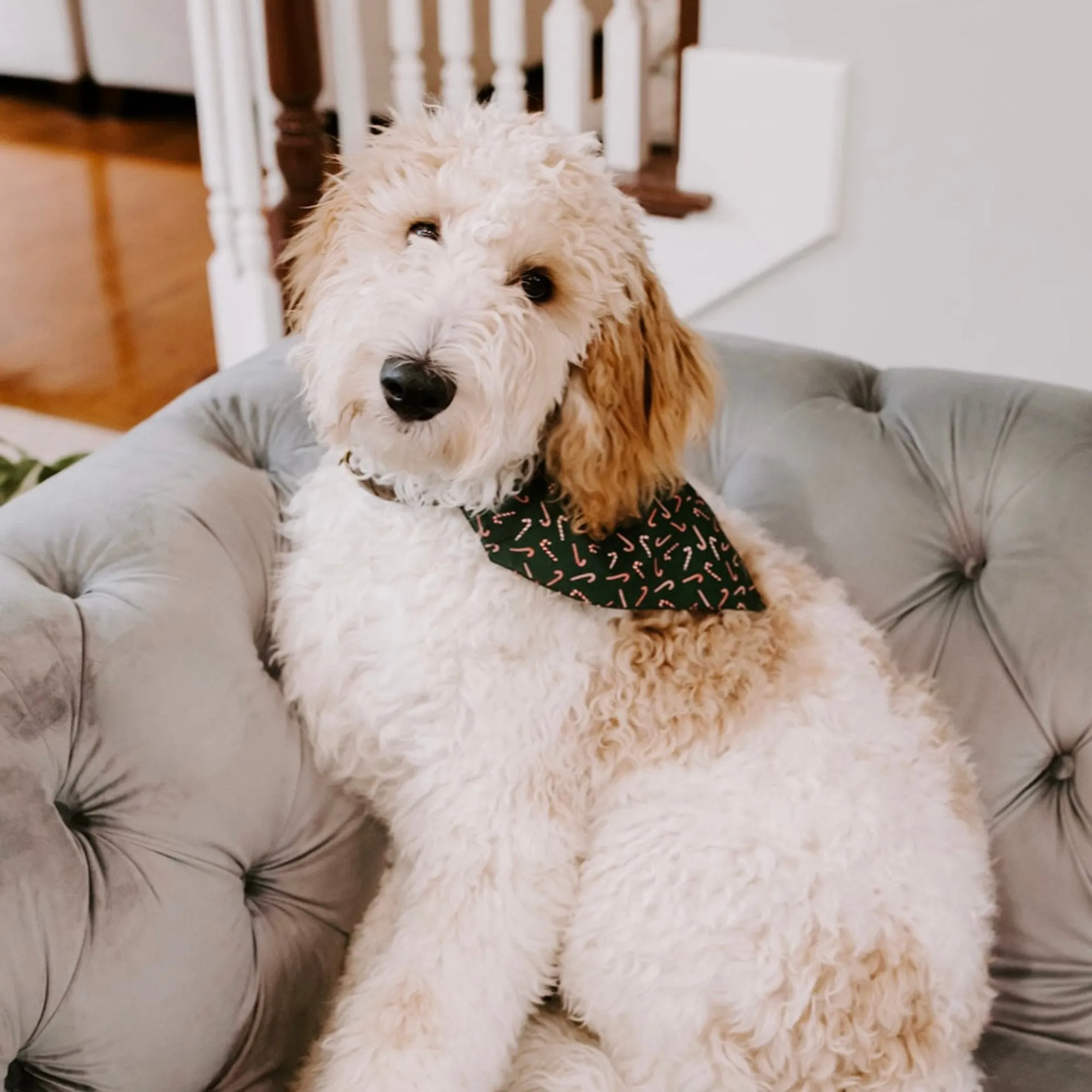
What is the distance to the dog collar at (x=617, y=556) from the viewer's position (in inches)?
51.5

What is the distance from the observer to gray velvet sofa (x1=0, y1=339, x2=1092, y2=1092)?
1.16 meters

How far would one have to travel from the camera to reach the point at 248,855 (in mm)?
1335

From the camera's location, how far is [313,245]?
140cm

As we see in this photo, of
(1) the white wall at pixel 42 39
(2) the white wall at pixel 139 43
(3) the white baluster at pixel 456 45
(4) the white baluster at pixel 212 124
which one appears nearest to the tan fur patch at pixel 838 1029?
(3) the white baluster at pixel 456 45

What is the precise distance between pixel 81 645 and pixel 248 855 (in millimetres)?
293

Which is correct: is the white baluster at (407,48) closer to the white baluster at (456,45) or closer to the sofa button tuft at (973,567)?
the white baluster at (456,45)

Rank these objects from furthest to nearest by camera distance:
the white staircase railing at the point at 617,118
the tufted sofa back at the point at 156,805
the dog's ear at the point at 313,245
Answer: the white staircase railing at the point at 617,118
the dog's ear at the point at 313,245
the tufted sofa back at the point at 156,805

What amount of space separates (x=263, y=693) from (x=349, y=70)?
1911 mm

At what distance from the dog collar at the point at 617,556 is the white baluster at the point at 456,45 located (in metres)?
Result: 1.44

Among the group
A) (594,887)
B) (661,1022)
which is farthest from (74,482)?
(661,1022)

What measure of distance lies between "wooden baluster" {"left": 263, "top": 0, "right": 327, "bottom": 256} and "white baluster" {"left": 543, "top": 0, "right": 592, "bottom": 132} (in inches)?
19.4

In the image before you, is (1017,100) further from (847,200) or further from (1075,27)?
(847,200)

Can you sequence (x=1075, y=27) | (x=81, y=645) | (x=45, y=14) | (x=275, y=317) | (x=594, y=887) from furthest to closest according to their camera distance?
(x=45, y=14) < (x=275, y=317) < (x=1075, y=27) < (x=594, y=887) < (x=81, y=645)

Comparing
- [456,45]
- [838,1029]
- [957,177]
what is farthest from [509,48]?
[838,1029]
